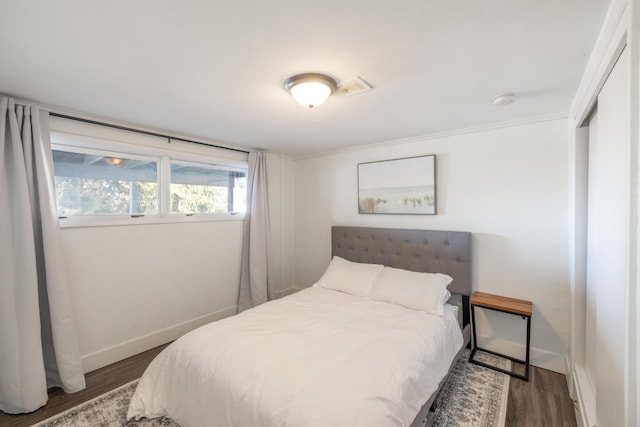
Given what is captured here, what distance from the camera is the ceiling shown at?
1100 mm

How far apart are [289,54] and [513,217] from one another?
7.71 feet

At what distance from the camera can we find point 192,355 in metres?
1.70

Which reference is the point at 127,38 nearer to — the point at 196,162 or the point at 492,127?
the point at 196,162

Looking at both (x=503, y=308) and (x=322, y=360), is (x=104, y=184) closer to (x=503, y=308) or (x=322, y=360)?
(x=322, y=360)

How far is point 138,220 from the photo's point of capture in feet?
8.84

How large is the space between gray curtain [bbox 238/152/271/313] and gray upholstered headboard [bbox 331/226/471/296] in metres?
0.92

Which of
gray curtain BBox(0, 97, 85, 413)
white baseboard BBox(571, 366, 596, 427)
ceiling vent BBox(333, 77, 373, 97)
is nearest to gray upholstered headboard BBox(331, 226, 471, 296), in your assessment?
white baseboard BBox(571, 366, 596, 427)

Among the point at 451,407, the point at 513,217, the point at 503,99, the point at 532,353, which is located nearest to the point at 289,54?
the point at 503,99

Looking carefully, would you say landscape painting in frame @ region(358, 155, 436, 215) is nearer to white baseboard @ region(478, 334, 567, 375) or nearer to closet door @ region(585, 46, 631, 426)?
white baseboard @ region(478, 334, 567, 375)

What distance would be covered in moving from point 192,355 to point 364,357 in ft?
3.41

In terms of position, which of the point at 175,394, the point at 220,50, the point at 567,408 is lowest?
the point at 567,408

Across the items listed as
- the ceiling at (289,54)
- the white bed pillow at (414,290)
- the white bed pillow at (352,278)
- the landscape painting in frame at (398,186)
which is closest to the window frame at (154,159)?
the ceiling at (289,54)

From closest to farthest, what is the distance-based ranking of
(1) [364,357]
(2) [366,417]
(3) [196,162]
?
1. (2) [366,417]
2. (1) [364,357]
3. (3) [196,162]

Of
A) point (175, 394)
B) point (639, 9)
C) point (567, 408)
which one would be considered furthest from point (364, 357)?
point (639, 9)
